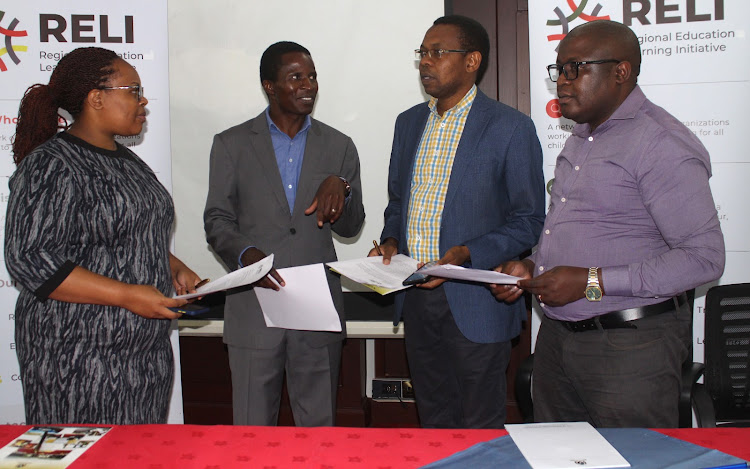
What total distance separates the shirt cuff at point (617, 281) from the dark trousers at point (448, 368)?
0.73m

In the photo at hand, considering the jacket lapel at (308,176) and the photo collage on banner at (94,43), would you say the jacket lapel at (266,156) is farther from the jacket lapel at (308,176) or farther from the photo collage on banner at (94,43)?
the photo collage on banner at (94,43)

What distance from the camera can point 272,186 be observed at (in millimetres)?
2693

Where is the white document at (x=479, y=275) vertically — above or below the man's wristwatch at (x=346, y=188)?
below

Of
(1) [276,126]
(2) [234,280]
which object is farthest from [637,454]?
(1) [276,126]

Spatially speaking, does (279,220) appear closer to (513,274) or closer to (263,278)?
(263,278)

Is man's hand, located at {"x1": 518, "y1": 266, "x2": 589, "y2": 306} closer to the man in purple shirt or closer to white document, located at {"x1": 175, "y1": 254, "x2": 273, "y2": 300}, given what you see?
the man in purple shirt

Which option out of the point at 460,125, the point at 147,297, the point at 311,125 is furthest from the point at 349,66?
the point at 147,297

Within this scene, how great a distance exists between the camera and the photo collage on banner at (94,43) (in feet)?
11.1

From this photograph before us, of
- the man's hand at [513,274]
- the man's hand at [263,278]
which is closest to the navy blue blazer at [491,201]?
the man's hand at [513,274]

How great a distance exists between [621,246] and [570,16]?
5.53 feet

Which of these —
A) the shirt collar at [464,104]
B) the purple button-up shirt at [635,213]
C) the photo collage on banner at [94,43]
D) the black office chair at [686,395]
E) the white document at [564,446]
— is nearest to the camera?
the white document at [564,446]

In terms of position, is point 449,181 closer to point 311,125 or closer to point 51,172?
point 311,125

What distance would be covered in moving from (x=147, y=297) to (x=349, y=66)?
2.00m

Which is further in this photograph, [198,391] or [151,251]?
[198,391]
